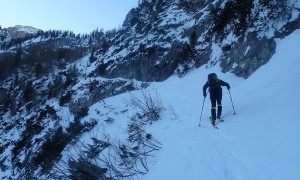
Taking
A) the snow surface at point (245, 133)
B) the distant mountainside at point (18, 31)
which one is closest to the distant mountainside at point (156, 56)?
the snow surface at point (245, 133)

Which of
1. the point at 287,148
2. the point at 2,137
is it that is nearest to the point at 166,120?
the point at 287,148

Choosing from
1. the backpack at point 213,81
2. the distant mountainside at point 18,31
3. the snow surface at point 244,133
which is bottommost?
the snow surface at point 244,133

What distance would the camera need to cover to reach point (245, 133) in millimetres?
7789

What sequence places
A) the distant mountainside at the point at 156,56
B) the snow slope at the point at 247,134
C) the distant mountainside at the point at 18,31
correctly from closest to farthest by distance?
the snow slope at the point at 247,134 → the distant mountainside at the point at 156,56 → the distant mountainside at the point at 18,31

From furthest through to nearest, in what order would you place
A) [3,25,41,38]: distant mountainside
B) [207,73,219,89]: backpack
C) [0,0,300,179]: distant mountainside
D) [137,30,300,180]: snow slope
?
[3,25,41,38]: distant mountainside < [0,0,300,179]: distant mountainside < [207,73,219,89]: backpack < [137,30,300,180]: snow slope

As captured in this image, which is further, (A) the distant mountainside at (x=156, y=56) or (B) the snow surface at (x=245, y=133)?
(A) the distant mountainside at (x=156, y=56)

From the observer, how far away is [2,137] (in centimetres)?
3544

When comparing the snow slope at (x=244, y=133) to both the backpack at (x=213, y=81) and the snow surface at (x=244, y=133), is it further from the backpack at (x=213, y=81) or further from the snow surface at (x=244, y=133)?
the backpack at (x=213, y=81)

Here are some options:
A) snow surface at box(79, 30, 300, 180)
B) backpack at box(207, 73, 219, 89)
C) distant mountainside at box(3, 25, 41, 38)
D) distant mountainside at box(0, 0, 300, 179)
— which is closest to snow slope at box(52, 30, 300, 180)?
snow surface at box(79, 30, 300, 180)

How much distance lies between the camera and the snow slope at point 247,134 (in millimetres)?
6020

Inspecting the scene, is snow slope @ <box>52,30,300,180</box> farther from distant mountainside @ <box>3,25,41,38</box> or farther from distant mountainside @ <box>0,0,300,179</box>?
distant mountainside @ <box>3,25,41,38</box>

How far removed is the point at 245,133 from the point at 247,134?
118 mm

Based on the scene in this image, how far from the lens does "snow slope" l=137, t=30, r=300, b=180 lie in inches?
237

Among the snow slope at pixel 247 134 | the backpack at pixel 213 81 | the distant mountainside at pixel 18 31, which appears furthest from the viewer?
the distant mountainside at pixel 18 31
